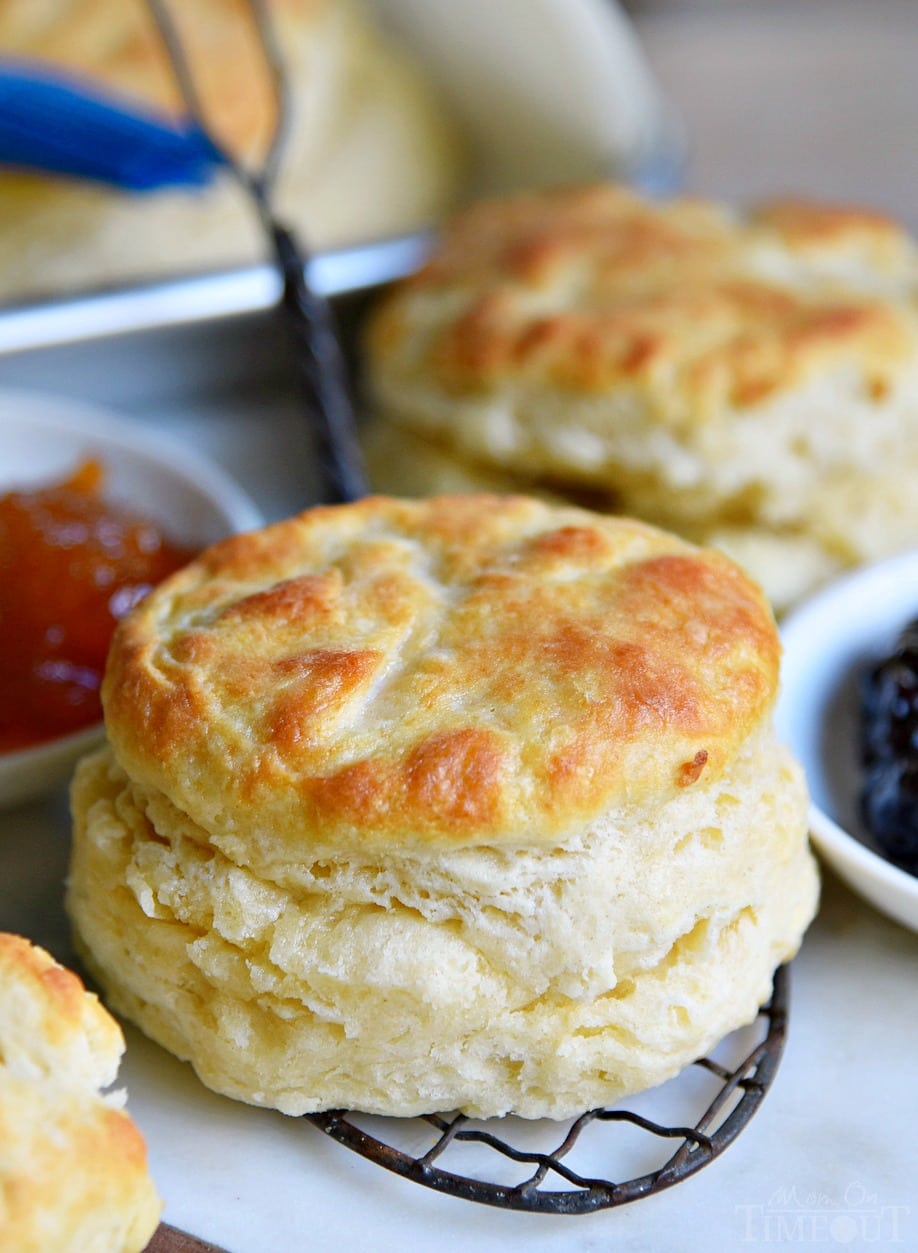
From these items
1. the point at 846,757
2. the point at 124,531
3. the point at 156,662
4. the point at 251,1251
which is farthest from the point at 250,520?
the point at 251,1251

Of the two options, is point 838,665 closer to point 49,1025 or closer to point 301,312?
point 301,312

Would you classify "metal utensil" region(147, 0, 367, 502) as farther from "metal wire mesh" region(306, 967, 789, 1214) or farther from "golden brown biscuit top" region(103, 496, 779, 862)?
"metal wire mesh" region(306, 967, 789, 1214)

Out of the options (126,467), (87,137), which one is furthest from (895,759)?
(87,137)

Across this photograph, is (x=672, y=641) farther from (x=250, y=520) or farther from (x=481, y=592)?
(x=250, y=520)

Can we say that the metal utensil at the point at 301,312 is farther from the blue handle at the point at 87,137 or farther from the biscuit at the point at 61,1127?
the biscuit at the point at 61,1127


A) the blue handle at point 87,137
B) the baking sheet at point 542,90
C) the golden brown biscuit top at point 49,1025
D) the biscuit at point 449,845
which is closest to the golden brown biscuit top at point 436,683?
the biscuit at point 449,845

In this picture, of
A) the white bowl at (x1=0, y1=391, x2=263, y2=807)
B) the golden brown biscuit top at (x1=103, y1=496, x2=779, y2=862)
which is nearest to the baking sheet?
the white bowl at (x1=0, y1=391, x2=263, y2=807)
